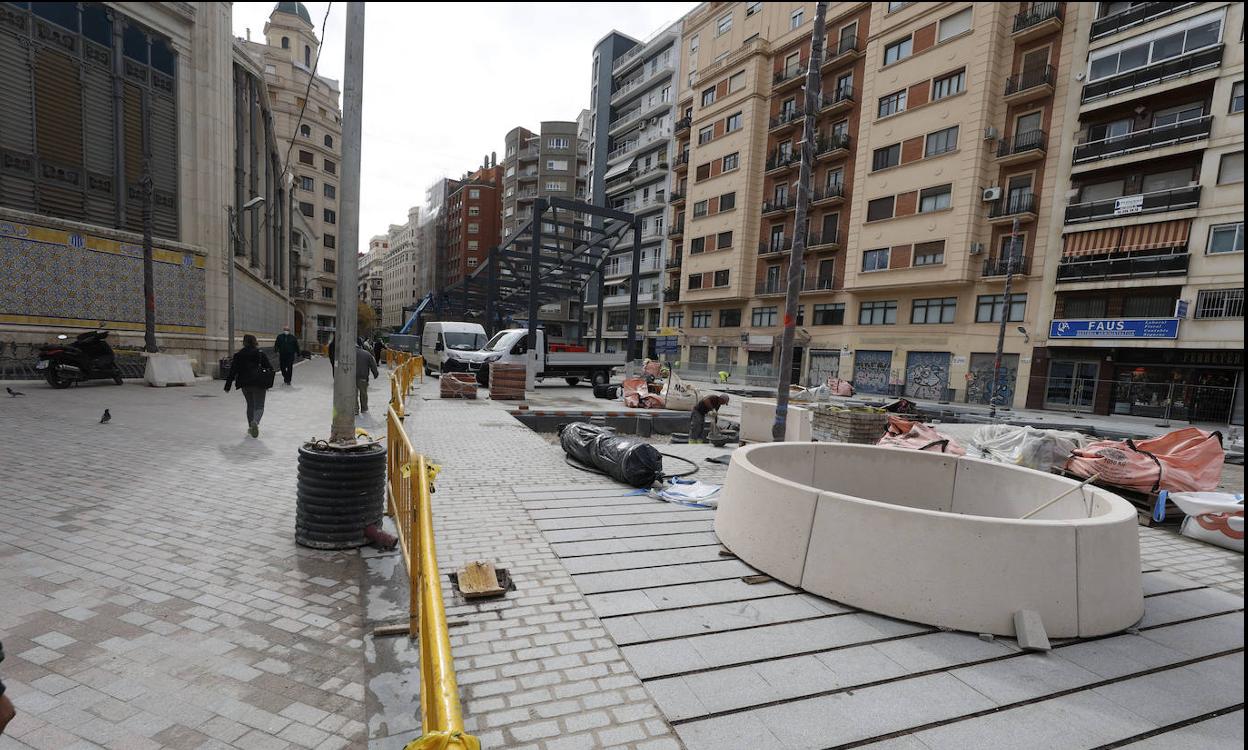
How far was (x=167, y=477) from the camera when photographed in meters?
5.99

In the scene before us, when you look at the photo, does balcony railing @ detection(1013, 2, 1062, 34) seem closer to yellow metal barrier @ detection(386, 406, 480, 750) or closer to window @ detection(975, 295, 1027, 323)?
window @ detection(975, 295, 1027, 323)

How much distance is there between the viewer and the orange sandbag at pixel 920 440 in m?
7.85

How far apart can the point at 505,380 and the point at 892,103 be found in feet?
90.2

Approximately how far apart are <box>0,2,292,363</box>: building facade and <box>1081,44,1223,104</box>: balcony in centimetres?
3379

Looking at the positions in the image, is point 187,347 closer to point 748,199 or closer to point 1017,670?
point 1017,670

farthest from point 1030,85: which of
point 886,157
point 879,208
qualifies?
point 879,208

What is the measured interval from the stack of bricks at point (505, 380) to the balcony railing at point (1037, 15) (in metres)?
28.2

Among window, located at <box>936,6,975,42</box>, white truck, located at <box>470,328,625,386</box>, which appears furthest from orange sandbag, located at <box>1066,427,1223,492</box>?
window, located at <box>936,6,975,42</box>

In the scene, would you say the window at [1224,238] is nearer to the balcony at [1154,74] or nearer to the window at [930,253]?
the balcony at [1154,74]

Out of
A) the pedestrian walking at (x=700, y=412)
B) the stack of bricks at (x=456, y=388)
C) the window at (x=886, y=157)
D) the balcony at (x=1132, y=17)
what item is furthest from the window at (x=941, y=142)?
the stack of bricks at (x=456, y=388)

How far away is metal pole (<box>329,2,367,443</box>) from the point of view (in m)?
4.45

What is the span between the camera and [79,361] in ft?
42.1

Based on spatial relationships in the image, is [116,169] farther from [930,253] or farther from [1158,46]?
[1158,46]

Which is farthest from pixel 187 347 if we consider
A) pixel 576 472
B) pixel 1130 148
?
pixel 1130 148
